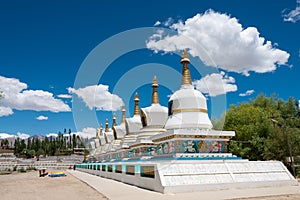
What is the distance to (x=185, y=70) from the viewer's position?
Result: 19734mm

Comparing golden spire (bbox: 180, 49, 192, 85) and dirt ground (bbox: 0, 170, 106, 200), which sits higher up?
golden spire (bbox: 180, 49, 192, 85)

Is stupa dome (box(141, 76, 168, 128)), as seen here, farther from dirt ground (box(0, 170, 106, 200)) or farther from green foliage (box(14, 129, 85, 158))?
green foliage (box(14, 129, 85, 158))

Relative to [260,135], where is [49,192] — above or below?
below

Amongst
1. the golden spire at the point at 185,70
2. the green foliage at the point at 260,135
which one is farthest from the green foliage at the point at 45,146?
the golden spire at the point at 185,70

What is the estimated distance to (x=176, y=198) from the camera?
9.80 m

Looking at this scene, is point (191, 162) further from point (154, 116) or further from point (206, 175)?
point (154, 116)

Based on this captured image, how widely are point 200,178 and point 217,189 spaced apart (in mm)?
858

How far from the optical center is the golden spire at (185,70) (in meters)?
19.3

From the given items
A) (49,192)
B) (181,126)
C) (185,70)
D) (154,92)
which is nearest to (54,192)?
(49,192)

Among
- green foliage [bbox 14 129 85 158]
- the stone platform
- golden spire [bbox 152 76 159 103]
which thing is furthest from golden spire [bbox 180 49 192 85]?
green foliage [bbox 14 129 85 158]

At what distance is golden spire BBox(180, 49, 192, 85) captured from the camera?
19.3 metres

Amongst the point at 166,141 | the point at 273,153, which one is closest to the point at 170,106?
the point at 166,141

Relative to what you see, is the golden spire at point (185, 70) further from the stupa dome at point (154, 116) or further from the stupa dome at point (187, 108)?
the stupa dome at point (154, 116)

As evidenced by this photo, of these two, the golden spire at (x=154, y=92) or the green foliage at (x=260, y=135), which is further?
the golden spire at (x=154, y=92)
